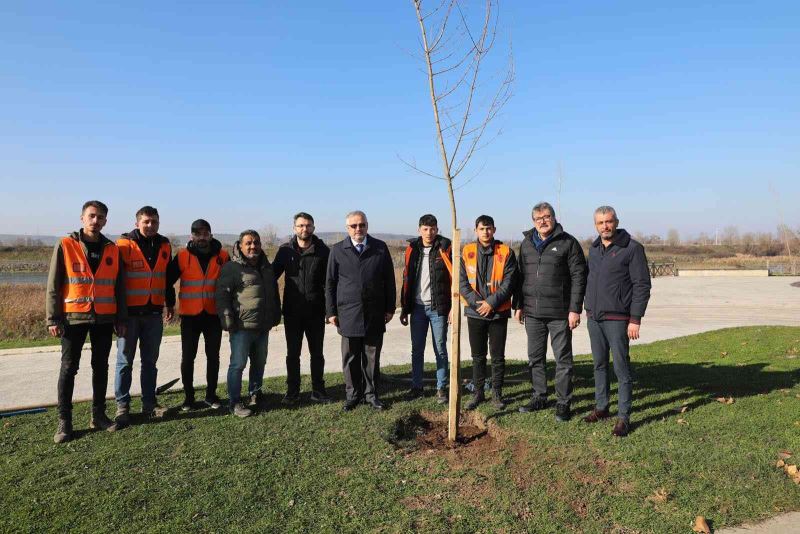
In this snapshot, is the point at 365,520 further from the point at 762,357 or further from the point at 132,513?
the point at 762,357

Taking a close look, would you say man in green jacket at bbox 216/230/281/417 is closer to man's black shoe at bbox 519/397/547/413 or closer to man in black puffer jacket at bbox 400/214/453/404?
man in black puffer jacket at bbox 400/214/453/404

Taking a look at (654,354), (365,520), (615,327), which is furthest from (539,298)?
(654,354)

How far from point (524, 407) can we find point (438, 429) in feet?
3.27

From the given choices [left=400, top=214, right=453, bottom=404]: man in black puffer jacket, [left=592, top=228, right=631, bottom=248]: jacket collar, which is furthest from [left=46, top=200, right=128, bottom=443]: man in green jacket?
[left=592, top=228, right=631, bottom=248]: jacket collar

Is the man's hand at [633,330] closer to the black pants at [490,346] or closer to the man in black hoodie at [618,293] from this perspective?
the man in black hoodie at [618,293]

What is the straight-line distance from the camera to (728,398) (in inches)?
227

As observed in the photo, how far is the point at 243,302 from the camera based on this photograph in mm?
5473

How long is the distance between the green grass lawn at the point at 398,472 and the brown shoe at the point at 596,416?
0.44ft

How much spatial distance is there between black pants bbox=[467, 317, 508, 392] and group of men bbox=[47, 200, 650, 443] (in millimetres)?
15

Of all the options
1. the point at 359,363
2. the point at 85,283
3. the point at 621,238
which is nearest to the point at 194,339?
the point at 85,283

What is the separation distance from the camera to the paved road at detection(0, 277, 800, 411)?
7090 mm

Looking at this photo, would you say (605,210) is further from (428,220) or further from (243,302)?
(243,302)

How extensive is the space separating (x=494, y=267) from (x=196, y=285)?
323 cm

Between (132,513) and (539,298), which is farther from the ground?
(539,298)
